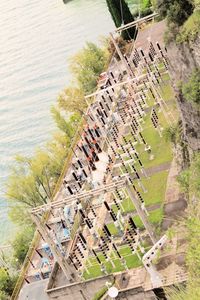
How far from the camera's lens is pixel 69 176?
34125mm

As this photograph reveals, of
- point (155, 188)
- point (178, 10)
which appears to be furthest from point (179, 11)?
point (155, 188)

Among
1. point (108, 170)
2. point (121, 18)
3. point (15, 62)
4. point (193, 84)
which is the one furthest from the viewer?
point (15, 62)

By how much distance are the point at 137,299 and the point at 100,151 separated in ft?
44.3

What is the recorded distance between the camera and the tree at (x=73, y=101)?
47094mm

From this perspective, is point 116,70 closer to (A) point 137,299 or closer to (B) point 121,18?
(B) point 121,18

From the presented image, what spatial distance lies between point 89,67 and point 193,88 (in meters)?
30.5

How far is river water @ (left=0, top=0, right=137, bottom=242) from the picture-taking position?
192 feet

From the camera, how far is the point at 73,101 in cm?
4722

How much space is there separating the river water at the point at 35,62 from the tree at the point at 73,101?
30.0 ft

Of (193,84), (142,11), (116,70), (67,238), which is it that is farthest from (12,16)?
(193,84)

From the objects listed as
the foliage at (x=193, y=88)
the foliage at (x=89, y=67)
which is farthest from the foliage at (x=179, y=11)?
the foliage at (x=89, y=67)

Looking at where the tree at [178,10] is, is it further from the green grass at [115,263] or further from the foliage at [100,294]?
the foliage at [100,294]

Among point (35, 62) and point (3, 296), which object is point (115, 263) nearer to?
point (3, 296)

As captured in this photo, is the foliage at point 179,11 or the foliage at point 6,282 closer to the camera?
the foliage at point 179,11
